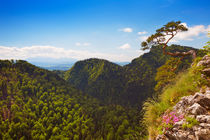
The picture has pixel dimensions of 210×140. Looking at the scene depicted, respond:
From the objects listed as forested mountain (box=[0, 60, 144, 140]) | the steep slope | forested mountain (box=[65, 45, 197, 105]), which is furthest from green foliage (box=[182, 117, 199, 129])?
the steep slope

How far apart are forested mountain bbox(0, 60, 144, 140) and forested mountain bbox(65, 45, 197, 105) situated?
26813 millimetres

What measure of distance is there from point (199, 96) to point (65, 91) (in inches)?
2465

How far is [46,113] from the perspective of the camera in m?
45.1

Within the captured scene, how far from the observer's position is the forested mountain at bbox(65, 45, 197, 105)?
269ft

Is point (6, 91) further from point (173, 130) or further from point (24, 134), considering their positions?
point (173, 130)

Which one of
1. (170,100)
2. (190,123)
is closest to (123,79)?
(170,100)

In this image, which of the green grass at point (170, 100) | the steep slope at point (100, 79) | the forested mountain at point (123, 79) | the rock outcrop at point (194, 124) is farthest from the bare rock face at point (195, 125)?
the steep slope at point (100, 79)

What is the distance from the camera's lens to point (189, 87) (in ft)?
20.0

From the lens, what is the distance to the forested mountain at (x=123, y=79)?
82.1 meters

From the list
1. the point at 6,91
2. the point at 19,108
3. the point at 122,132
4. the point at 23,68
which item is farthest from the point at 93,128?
the point at 23,68

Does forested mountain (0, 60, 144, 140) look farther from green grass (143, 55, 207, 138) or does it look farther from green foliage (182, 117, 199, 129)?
green foliage (182, 117, 199, 129)

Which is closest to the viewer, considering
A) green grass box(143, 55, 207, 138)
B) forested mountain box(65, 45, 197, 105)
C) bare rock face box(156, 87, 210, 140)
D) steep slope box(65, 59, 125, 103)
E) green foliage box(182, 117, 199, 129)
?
bare rock face box(156, 87, 210, 140)

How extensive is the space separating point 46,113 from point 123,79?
212ft

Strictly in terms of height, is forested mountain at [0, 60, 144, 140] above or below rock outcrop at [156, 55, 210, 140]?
below
